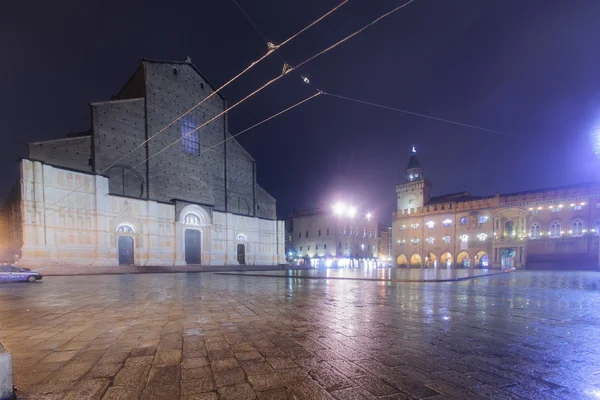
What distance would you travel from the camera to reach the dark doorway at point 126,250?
99.2ft

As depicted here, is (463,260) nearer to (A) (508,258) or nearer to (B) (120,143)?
(A) (508,258)

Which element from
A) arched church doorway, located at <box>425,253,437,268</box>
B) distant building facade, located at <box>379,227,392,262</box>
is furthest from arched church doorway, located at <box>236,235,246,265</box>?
distant building facade, located at <box>379,227,392,262</box>

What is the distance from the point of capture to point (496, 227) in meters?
49.5

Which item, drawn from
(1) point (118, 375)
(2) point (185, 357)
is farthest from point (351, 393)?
(1) point (118, 375)

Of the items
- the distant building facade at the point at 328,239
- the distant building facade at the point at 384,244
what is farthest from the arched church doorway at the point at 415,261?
the distant building facade at the point at 384,244

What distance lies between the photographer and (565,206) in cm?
4294

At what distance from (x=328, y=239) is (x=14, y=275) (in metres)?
53.6

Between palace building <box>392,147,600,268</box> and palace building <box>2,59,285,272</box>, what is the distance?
30.2 meters

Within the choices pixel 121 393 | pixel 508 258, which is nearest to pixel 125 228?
pixel 121 393

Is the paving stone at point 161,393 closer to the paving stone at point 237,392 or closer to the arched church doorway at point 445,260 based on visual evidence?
the paving stone at point 237,392

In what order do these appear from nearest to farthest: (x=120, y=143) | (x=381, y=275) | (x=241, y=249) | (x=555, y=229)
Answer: (x=381, y=275)
(x=120, y=143)
(x=241, y=249)
(x=555, y=229)

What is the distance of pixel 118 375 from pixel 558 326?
Result: 6964mm

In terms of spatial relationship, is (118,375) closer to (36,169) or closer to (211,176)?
(36,169)

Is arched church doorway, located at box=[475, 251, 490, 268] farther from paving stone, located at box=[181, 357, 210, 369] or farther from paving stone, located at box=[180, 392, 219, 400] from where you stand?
paving stone, located at box=[180, 392, 219, 400]
